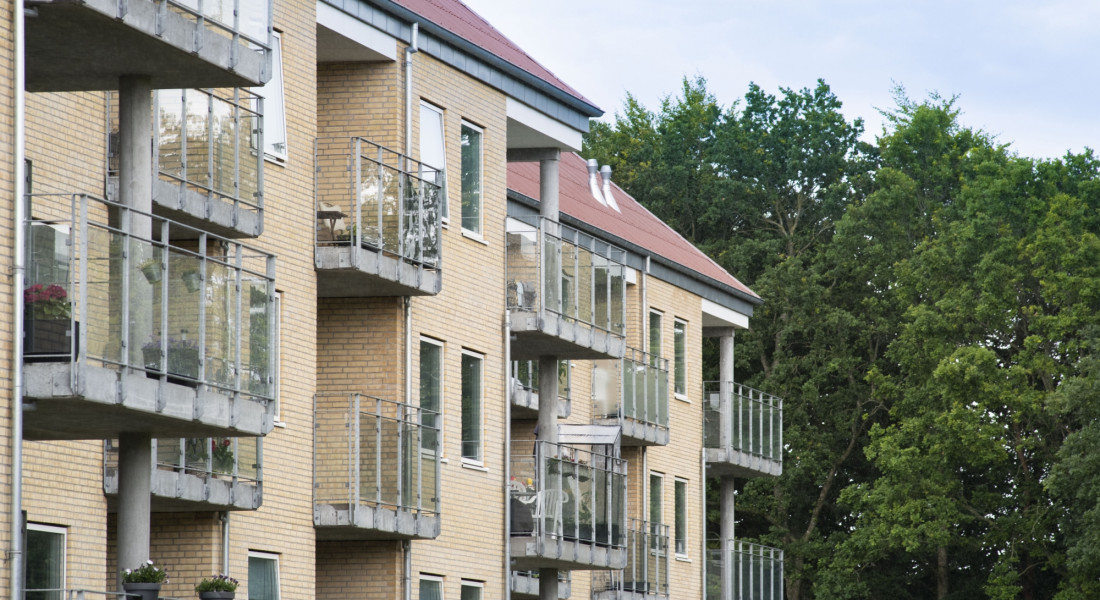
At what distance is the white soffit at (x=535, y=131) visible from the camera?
87.9 feet

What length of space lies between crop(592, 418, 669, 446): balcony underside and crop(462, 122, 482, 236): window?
7.61 meters

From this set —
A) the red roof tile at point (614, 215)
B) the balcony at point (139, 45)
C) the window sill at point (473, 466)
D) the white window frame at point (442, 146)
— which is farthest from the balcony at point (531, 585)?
the balcony at point (139, 45)

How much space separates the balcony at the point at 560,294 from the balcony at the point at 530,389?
133 cm

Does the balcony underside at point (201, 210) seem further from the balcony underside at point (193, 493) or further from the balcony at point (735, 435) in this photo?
the balcony at point (735, 435)

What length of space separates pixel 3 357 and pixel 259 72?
10.1 ft

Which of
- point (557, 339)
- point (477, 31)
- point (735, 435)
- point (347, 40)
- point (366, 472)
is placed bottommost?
point (366, 472)

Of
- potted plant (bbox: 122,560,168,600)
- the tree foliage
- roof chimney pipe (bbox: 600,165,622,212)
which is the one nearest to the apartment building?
potted plant (bbox: 122,560,168,600)

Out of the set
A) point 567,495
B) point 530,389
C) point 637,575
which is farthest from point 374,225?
point 637,575

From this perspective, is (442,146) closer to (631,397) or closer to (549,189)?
(549,189)

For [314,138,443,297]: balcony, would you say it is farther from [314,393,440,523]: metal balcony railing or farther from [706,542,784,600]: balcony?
[706,542,784,600]: balcony

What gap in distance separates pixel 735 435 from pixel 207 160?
73.8 feet

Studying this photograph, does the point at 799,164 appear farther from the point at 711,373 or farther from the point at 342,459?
the point at 342,459

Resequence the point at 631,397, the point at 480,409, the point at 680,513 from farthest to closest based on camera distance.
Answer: the point at 680,513
the point at 631,397
the point at 480,409

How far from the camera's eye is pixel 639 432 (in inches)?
1319
